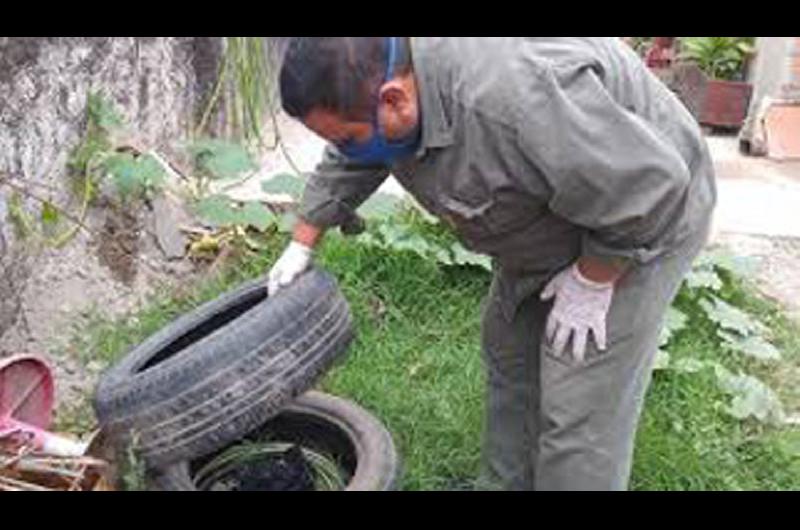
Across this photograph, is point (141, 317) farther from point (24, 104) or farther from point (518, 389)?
point (518, 389)

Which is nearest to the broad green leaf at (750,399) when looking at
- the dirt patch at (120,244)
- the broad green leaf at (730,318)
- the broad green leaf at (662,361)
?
the broad green leaf at (662,361)

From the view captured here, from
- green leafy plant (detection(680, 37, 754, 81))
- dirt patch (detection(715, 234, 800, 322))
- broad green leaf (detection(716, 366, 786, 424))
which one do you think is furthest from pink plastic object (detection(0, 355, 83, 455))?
green leafy plant (detection(680, 37, 754, 81))

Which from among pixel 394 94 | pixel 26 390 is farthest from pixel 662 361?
pixel 26 390

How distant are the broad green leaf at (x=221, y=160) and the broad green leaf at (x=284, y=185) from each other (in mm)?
165

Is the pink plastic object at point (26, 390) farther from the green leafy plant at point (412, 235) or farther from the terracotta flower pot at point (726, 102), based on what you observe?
the terracotta flower pot at point (726, 102)

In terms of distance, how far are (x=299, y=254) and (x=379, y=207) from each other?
5.72 feet

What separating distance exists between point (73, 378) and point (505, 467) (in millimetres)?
1534

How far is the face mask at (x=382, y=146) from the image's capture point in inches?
92.4

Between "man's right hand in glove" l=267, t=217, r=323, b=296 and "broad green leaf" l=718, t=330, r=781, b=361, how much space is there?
6.37 ft

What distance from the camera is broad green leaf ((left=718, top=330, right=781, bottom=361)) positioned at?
4207 millimetres

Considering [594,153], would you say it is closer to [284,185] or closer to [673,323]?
[673,323]

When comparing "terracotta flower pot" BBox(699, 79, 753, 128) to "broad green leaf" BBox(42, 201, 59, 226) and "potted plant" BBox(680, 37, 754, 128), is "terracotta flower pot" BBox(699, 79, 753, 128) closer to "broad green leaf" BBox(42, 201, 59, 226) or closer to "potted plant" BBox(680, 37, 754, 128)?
"potted plant" BBox(680, 37, 754, 128)

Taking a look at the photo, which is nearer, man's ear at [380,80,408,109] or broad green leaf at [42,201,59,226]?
man's ear at [380,80,408,109]

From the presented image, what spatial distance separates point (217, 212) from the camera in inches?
190
